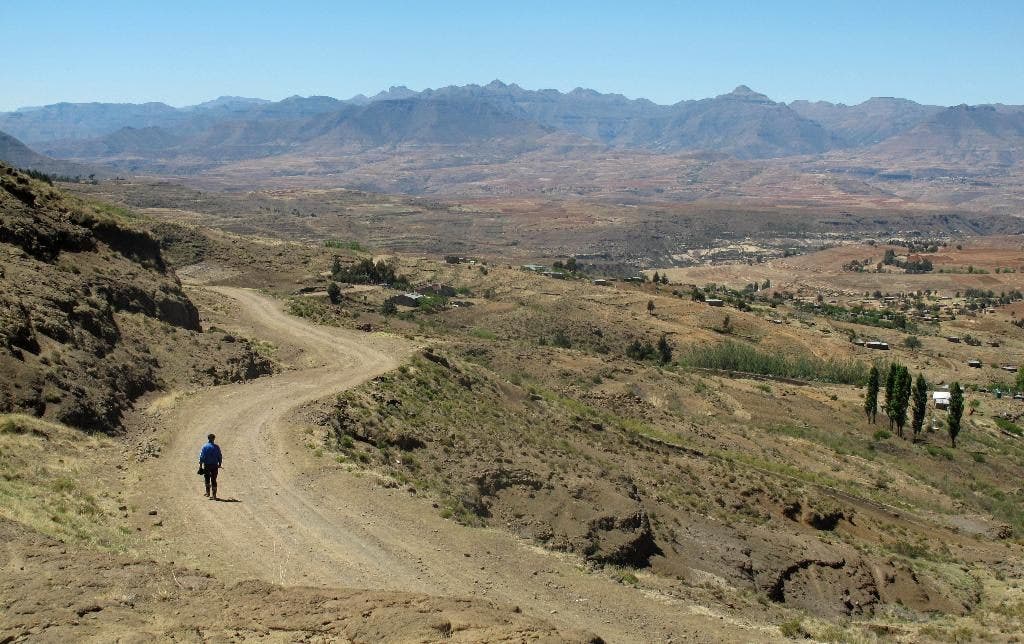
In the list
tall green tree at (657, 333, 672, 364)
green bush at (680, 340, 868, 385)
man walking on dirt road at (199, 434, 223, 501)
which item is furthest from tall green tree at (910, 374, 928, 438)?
man walking on dirt road at (199, 434, 223, 501)

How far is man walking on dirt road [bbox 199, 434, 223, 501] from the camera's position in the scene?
54.6 ft

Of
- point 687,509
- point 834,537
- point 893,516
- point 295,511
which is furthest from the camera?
point 893,516

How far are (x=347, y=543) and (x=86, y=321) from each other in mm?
12847

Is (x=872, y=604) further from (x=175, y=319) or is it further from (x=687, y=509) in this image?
(x=175, y=319)

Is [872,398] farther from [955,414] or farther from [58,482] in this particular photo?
[58,482]

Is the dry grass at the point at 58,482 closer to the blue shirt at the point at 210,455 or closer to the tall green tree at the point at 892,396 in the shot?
the blue shirt at the point at 210,455

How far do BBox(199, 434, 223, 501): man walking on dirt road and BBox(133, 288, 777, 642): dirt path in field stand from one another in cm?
31

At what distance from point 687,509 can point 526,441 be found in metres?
5.39

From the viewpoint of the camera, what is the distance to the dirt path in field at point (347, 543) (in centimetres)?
1426

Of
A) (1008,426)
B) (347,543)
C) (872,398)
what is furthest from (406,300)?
(347,543)

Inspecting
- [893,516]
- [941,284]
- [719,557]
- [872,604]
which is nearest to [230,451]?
[719,557]

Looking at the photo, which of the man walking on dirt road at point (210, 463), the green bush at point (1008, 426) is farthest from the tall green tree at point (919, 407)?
the man walking on dirt road at point (210, 463)

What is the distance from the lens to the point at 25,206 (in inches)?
1099

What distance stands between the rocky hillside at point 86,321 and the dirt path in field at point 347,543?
7.62 ft
